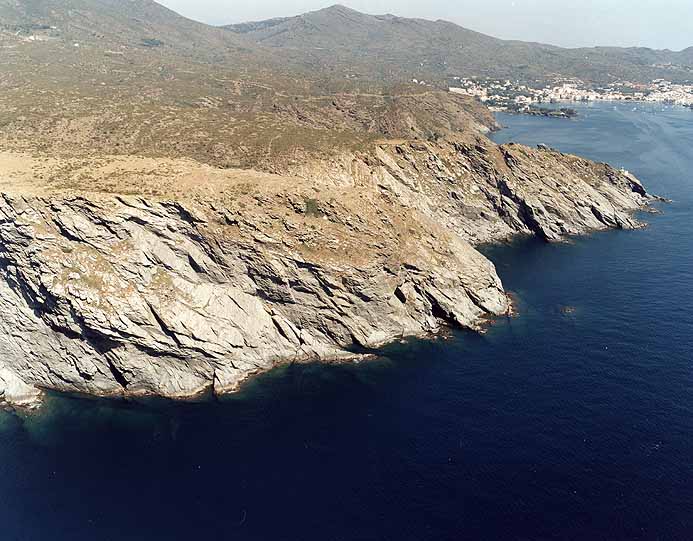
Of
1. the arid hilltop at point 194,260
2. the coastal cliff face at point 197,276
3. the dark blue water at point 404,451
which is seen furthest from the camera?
the arid hilltop at point 194,260

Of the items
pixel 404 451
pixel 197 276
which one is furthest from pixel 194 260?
pixel 404 451

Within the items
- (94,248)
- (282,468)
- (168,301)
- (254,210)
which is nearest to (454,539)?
(282,468)

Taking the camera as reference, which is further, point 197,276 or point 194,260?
point 197,276

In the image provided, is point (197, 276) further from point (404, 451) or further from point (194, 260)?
point (404, 451)

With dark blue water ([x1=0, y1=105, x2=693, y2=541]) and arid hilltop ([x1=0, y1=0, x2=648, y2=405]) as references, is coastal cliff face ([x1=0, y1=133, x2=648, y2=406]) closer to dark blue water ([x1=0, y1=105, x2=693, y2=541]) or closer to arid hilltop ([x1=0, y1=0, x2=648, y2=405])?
arid hilltop ([x1=0, y1=0, x2=648, y2=405])

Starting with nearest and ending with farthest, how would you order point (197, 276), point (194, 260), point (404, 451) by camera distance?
point (404, 451)
point (194, 260)
point (197, 276)

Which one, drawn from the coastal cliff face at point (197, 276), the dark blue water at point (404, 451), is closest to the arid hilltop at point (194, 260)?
the coastal cliff face at point (197, 276)

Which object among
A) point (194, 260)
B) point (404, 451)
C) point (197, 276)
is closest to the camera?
point (404, 451)

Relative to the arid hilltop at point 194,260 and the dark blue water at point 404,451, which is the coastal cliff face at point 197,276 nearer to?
the arid hilltop at point 194,260
